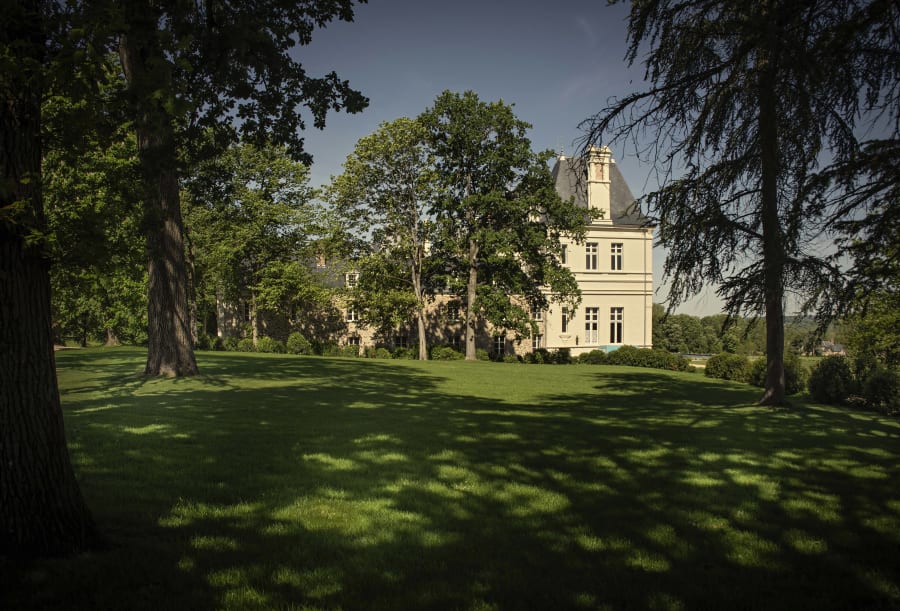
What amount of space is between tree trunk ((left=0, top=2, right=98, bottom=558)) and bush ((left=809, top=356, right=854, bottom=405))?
21044 mm

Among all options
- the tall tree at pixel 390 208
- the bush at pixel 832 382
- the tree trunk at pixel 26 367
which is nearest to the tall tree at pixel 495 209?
the tall tree at pixel 390 208

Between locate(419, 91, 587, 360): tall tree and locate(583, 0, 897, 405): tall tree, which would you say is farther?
locate(419, 91, 587, 360): tall tree

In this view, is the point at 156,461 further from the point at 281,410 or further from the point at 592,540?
the point at 592,540

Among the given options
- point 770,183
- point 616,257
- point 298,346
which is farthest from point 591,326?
point 770,183

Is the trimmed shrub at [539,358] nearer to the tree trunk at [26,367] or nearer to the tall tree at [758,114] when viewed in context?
the tall tree at [758,114]

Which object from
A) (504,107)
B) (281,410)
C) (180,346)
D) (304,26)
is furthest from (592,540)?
(504,107)

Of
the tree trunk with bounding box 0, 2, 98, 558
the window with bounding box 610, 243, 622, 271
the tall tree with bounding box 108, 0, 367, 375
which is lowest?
the tree trunk with bounding box 0, 2, 98, 558

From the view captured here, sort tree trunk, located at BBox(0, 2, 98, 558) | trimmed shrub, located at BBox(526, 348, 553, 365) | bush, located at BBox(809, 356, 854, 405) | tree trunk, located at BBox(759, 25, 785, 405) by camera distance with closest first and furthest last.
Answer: tree trunk, located at BBox(0, 2, 98, 558), tree trunk, located at BBox(759, 25, 785, 405), bush, located at BBox(809, 356, 854, 405), trimmed shrub, located at BBox(526, 348, 553, 365)

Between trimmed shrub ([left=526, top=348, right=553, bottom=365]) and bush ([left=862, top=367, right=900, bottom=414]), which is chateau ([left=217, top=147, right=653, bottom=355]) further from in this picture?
bush ([left=862, top=367, right=900, bottom=414])

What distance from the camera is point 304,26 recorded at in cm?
752

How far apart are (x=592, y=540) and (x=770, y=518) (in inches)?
78.4

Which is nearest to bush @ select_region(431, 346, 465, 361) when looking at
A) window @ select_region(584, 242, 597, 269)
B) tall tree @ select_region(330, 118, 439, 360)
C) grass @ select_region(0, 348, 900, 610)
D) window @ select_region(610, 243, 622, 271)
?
tall tree @ select_region(330, 118, 439, 360)

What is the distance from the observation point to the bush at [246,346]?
37.9m

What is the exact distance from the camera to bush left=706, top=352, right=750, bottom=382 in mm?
26641
